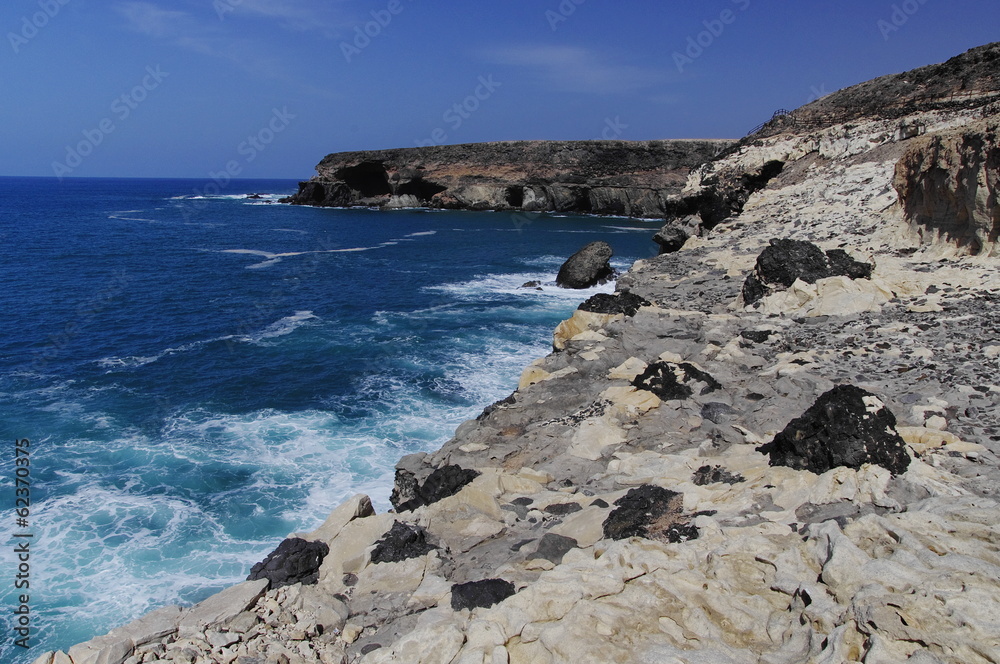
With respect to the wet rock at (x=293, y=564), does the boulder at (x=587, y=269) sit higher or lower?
higher

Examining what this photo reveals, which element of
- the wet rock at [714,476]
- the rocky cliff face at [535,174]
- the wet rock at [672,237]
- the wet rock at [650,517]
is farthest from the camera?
the rocky cliff face at [535,174]

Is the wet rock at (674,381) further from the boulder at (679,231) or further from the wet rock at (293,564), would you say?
the boulder at (679,231)

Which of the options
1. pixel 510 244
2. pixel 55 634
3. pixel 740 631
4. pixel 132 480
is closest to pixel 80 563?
pixel 55 634

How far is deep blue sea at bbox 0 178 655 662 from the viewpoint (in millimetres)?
12820

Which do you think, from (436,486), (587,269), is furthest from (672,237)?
(436,486)

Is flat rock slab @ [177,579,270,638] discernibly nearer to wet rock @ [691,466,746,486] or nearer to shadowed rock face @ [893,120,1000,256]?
wet rock @ [691,466,746,486]

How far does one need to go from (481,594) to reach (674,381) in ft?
23.6

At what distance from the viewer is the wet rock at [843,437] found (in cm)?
822

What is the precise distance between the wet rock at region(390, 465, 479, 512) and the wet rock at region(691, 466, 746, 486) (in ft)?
12.1

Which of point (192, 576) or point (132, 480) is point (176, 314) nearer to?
point (132, 480)

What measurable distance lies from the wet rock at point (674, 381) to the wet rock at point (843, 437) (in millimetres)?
3233

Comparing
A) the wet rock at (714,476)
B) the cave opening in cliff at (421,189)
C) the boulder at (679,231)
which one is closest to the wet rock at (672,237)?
the boulder at (679,231)

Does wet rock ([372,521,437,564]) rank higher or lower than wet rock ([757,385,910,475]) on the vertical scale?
lower

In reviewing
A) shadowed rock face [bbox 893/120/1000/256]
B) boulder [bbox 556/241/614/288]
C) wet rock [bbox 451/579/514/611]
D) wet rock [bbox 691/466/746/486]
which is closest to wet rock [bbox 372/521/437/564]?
wet rock [bbox 451/579/514/611]
